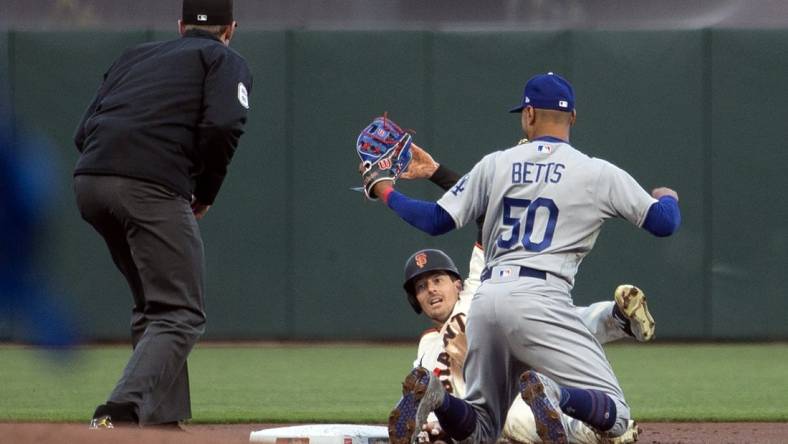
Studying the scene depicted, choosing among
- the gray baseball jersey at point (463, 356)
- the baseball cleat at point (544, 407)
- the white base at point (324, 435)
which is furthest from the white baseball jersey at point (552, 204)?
the white base at point (324, 435)

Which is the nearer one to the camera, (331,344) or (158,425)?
(158,425)

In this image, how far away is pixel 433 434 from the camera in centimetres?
505

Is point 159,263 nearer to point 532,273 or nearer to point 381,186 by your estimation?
point 381,186

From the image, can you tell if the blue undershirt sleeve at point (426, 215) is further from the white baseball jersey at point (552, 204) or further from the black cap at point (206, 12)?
the black cap at point (206, 12)

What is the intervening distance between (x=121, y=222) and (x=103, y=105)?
0.50 m

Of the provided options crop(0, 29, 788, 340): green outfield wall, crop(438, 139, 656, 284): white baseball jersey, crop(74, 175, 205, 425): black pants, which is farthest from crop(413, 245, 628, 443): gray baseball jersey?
crop(0, 29, 788, 340): green outfield wall

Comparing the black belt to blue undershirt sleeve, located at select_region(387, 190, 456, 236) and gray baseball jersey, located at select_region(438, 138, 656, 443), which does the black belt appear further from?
blue undershirt sleeve, located at select_region(387, 190, 456, 236)

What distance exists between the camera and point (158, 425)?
15.5 feet

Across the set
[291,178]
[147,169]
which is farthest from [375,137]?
[291,178]

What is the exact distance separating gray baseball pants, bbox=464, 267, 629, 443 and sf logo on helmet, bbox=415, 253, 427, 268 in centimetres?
100

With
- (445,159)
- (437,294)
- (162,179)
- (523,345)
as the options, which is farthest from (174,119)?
(445,159)

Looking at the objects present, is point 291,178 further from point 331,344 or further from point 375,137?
point 375,137

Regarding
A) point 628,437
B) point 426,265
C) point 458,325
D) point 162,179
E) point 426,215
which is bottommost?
point 628,437

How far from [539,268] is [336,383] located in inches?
161
